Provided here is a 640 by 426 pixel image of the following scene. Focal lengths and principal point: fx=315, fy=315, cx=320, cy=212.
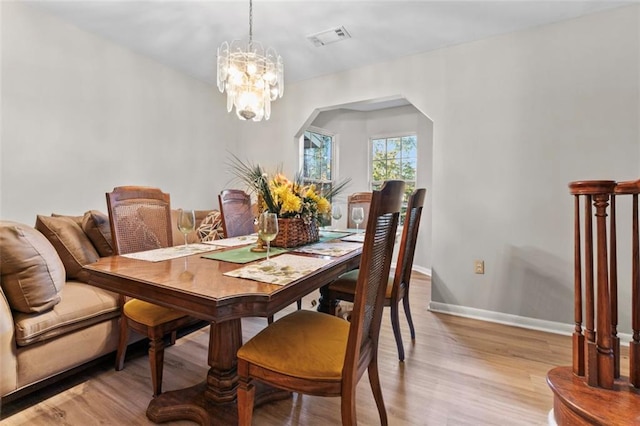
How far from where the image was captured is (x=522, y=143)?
8.82 ft

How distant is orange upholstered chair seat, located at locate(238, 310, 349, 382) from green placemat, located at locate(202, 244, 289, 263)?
13.5 inches

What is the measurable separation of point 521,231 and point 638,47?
1.57m

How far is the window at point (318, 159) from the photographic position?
15.1 ft

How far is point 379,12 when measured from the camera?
8.32 ft

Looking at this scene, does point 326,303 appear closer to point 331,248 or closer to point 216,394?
point 331,248

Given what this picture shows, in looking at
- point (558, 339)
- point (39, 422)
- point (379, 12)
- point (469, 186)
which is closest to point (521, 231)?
point (469, 186)

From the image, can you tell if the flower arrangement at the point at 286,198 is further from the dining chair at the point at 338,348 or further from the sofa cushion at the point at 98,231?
the sofa cushion at the point at 98,231

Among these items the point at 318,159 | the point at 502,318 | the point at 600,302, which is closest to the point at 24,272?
the point at 600,302

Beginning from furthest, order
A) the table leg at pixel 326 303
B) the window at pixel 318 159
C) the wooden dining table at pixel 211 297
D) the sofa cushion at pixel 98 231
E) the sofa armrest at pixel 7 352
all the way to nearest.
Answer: the window at pixel 318 159, the table leg at pixel 326 303, the sofa cushion at pixel 98 231, the sofa armrest at pixel 7 352, the wooden dining table at pixel 211 297

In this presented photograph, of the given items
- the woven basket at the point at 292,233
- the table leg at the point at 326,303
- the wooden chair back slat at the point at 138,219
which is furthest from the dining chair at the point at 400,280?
the wooden chair back slat at the point at 138,219

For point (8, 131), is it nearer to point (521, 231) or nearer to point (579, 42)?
point (521, 231)

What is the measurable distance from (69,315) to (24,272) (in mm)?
319

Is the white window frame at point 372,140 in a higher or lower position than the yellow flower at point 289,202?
higher

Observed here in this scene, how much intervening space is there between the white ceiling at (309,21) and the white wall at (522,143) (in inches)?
7.1
